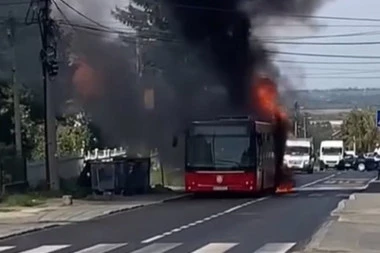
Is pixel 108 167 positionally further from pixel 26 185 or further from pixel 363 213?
pixel 363 213

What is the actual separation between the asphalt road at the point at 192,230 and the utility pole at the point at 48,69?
4.68m

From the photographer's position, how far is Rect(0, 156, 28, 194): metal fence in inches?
1498

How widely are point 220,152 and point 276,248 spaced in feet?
62.4

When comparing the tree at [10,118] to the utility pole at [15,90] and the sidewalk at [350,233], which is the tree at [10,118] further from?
the sidewalk at [350,233]

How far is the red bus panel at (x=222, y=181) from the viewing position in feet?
117

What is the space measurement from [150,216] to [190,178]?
8.95 m

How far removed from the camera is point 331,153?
9712 cm

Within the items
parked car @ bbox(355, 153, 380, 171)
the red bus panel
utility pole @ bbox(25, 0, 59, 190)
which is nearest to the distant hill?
parked car @ bbox(355, 153, 380, 171)

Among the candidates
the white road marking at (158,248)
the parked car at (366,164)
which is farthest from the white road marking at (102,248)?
the parked car at (366,164)

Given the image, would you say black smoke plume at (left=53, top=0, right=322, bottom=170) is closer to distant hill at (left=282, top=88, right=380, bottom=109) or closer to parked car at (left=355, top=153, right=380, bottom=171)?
parked car at (left=355, top=153, right=380, bottom=171)

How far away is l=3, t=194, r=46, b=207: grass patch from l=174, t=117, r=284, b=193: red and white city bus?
5077 mm

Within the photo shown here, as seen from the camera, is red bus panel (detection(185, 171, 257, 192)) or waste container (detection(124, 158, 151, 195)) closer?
red bus panel (detection(185, 171, 257, 192))

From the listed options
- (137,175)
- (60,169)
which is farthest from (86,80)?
(137,175)

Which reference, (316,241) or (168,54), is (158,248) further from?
(168,54)
